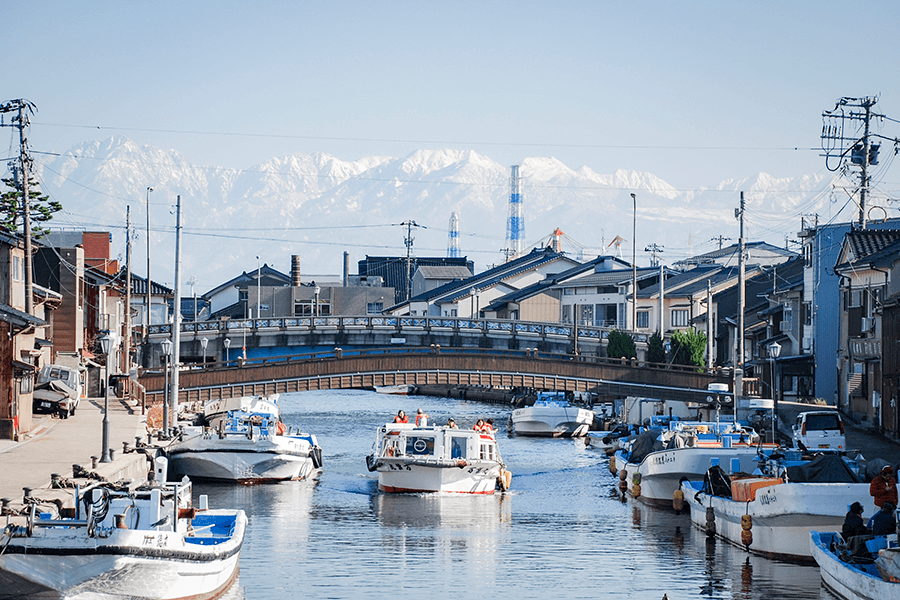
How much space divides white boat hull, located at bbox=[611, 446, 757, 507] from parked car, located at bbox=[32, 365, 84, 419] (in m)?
27.3

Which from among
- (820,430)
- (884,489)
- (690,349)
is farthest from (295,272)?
(884,489)

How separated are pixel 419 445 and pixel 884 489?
22960mm

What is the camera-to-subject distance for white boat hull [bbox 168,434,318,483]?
154ft

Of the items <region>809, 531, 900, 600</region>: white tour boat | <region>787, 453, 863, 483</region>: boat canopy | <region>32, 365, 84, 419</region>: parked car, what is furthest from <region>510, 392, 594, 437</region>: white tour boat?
<region>809, 531, 900, 600</region>: white tour boat

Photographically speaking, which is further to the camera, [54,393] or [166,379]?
[54,393]

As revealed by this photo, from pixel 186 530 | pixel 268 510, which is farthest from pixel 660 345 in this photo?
pixel 186 530

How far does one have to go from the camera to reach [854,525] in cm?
2403

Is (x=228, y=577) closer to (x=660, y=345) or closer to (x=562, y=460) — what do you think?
(x=562, y=460)

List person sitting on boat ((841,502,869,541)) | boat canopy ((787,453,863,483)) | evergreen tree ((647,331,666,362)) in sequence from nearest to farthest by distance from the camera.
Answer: person sitting on boat ((841,502,869,541))
boat canopy ((787,453,863,483))
evergreen tree ((647,331,666,362))

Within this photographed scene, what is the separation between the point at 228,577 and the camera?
2538 cm

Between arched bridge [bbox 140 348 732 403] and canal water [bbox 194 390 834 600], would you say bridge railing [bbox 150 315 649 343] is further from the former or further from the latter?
canal water [bbox 194 390 834 600]

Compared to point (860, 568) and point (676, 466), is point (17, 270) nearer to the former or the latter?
point (676, 466)

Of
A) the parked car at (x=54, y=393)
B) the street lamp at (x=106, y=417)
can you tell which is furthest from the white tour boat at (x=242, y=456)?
the parked car at (x=54, y=393)

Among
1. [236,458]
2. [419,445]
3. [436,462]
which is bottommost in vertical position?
[236,458]
